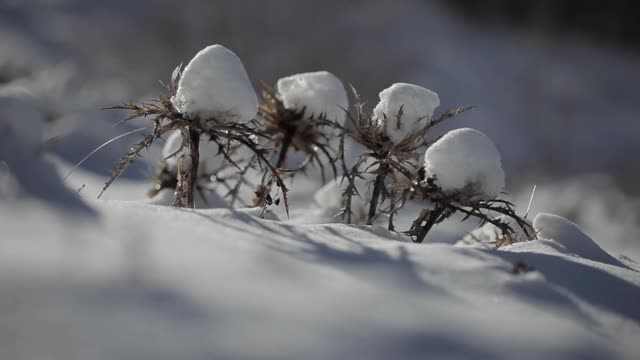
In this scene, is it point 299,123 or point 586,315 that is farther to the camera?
point 299,123

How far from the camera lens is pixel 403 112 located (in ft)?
7.02

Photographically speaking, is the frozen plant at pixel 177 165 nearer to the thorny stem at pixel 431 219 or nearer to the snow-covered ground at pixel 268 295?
the thorny stem at pixel 431 219

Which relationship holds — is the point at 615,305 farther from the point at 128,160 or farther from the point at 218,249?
the point at 128,160

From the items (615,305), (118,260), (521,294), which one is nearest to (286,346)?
(118,260)

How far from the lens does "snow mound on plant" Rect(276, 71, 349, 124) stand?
1877mm

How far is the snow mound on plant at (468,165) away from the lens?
1879 millimetres

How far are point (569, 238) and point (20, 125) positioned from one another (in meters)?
2.58

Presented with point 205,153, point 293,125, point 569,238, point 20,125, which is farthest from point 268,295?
point 205,153

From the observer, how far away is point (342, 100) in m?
1.94

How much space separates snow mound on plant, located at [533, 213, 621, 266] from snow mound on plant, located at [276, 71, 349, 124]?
108 centimetres

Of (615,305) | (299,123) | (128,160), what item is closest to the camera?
(615,305)

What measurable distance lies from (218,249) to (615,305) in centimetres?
104

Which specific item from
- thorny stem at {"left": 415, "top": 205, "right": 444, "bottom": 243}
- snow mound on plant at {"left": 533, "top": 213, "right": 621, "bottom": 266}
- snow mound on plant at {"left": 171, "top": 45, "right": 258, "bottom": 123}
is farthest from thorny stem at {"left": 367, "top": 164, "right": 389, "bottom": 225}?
snow mound on plant at {"left": 533, "top": 213, "right": 621, "bottom": 266}

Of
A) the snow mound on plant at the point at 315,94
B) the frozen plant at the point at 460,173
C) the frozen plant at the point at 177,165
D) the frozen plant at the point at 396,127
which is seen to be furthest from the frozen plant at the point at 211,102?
the frozen plant at the point at 177,165
